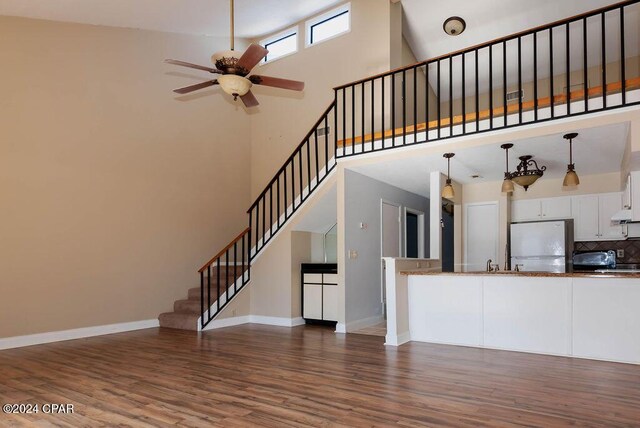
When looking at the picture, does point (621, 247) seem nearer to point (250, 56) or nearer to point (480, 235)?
point (480, 235)

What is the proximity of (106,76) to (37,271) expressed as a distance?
298 centimetres

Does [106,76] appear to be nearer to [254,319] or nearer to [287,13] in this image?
[287,13]

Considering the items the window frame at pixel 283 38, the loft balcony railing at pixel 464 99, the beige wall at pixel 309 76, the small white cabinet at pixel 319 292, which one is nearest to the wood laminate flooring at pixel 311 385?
the small white cabinet at pixel 319 292

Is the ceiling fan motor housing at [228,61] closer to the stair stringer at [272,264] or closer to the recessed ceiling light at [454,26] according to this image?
the stair stringer at [272,264]

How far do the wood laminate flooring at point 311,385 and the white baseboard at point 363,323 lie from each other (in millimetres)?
790

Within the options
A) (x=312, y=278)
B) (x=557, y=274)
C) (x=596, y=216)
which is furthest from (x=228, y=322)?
(x=596, y=216)

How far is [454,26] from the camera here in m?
7.55

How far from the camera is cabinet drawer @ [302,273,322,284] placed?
6.85 metres

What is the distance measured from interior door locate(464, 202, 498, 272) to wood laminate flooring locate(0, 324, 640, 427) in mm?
2882

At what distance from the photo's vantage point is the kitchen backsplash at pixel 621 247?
6.69m

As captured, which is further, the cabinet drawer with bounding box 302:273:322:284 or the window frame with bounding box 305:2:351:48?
the window frame with bounding box 305:2:351:48

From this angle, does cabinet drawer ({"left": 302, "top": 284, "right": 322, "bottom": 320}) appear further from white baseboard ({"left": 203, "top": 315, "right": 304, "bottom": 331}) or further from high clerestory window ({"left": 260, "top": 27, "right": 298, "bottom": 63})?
high clerestory window ({"left": 260, "top": 27, "right": 298, "bottom": 63})

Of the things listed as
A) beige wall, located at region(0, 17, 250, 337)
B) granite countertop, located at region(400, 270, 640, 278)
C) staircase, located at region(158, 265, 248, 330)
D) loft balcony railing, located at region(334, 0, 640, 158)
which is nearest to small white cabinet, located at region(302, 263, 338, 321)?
staircase, located at region(158, 265, 248, 330)

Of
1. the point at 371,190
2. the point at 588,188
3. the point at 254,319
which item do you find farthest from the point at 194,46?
the point at 588,188
